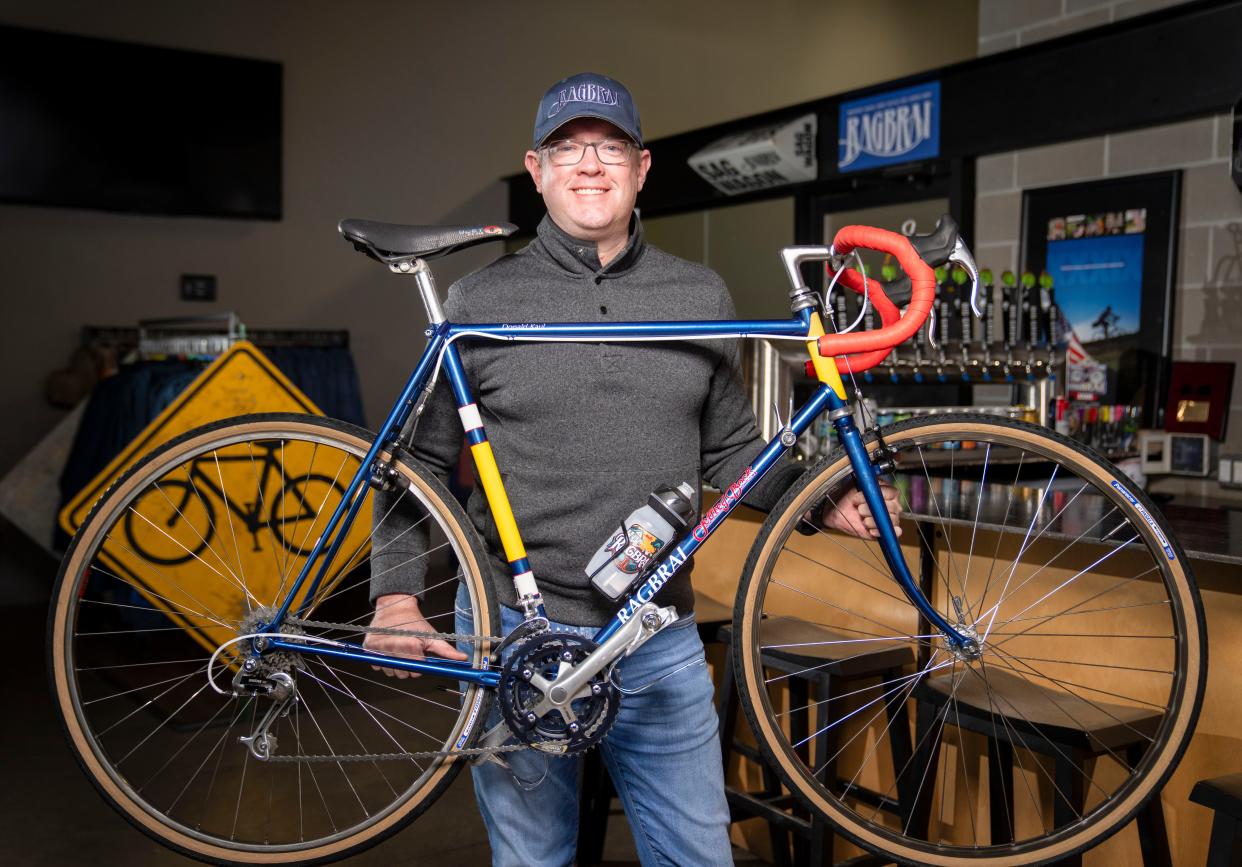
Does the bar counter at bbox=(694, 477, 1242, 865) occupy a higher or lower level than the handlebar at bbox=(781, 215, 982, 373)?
lower

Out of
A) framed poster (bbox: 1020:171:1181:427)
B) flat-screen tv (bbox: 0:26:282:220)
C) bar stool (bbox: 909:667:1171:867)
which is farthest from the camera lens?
flat-screen tv (bbox: 0:26:282:220)

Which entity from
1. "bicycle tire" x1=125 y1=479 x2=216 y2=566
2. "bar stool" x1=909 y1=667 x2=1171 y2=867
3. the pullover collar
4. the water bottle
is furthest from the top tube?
"bicycle tire" x1=125 y1=479 x2=216 y2=566

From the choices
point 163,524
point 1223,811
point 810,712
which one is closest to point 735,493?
point 1223,811

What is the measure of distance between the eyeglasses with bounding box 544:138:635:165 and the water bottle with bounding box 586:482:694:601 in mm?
455

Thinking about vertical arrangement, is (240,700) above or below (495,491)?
below

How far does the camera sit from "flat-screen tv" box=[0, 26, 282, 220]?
215 inches

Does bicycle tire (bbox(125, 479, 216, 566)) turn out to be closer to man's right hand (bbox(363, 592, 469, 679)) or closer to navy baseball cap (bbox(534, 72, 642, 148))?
man's right hand (bbox(363, 592, 469, 679))

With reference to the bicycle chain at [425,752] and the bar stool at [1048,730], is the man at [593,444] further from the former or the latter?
the bar stool at [1048,730]

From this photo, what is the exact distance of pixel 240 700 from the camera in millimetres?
3832

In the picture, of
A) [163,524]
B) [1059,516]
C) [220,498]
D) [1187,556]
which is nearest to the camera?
[1187,556]

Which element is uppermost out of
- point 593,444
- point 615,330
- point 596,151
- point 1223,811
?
point 596,151

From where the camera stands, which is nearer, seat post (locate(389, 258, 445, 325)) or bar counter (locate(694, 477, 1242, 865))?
seat post (locate(389, 258, 445, 325))

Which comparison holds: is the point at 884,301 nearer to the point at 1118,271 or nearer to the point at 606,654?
the point at 606,654

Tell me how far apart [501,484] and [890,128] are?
145 inches
